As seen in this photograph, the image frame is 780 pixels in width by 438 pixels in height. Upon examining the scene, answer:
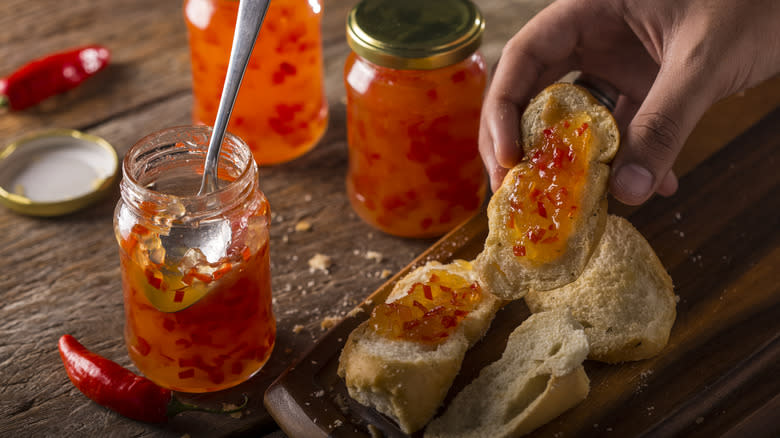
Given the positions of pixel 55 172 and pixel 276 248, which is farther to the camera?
pixel 55 172

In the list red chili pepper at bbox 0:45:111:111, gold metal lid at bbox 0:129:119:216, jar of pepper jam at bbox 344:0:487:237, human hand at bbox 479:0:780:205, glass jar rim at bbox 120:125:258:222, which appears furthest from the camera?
red chili pepper at bbox 0:45:111:111

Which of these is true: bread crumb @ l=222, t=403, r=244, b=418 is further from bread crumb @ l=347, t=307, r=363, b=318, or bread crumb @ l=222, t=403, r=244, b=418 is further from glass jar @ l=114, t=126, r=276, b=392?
bread crumb @ l=347, t=307, r=363, b=318

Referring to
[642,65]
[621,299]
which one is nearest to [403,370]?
[621,299]

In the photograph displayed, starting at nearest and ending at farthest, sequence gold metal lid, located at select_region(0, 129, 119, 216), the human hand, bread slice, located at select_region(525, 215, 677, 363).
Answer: the human hand < bread slice, located at select_region(525, 215, 677, 363) < gold metal lid, located at select_region(0, 129, 119, 216)

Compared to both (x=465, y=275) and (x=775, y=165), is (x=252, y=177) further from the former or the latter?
(x=775, y=165)

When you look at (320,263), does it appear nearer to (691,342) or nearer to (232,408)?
(232,408)

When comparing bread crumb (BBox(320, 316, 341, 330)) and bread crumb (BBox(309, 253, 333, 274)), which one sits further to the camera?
bread crumb (BBox(309, 253, 333, 274))

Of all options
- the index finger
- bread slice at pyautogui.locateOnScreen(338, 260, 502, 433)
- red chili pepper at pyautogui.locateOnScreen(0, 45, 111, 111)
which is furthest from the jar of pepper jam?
red chili pepper at pyautogui.locateOnScreen(0, 45, 111, 111)
